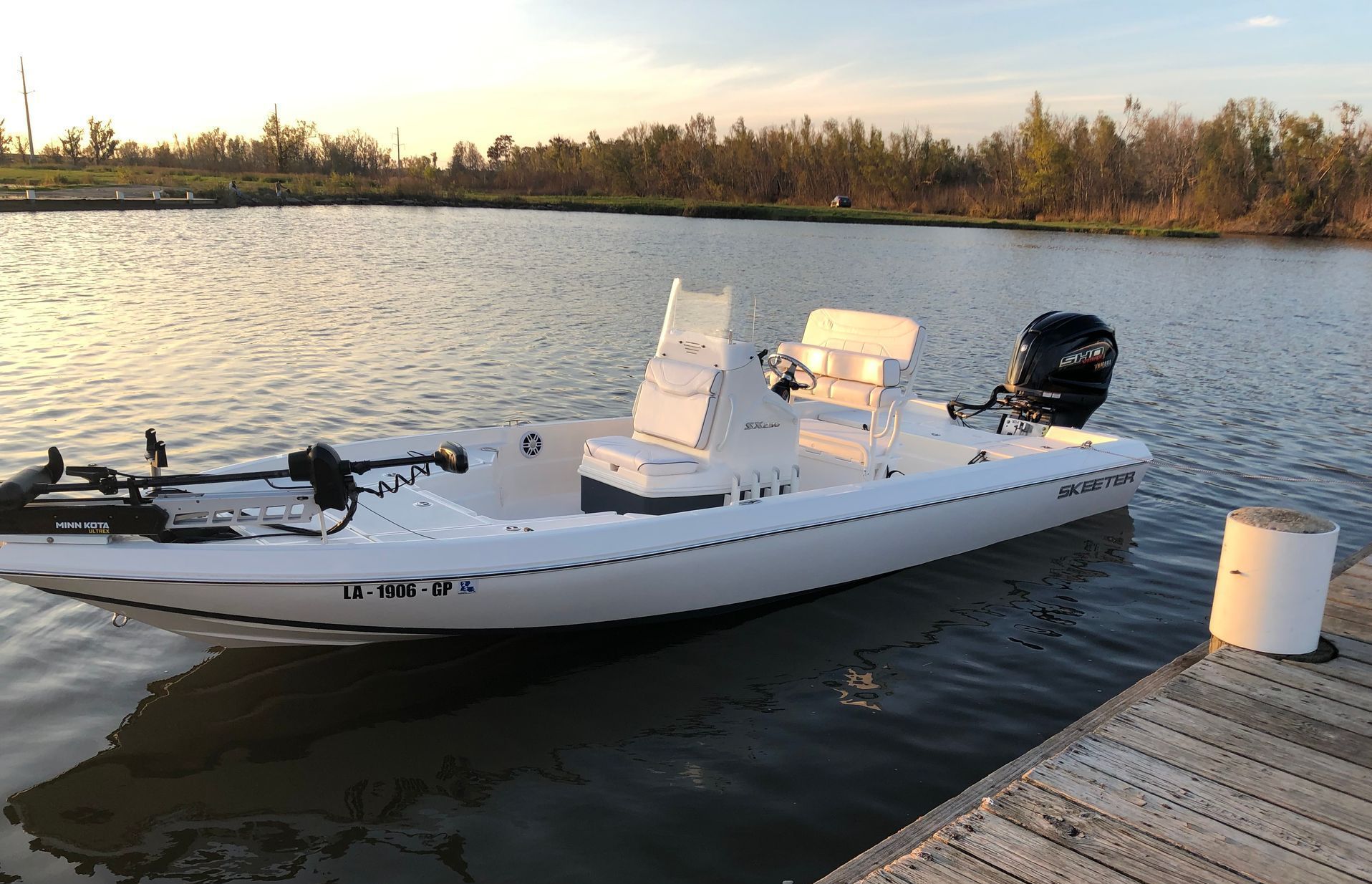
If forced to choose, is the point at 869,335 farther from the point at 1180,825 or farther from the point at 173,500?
the point at 173,500

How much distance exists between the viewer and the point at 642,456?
567cm

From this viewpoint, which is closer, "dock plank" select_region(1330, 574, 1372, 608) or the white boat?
the white boat

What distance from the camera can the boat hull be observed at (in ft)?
13.6

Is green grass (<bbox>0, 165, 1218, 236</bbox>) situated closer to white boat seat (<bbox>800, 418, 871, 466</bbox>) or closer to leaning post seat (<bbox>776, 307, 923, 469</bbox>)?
leaning post seat (<bbox>776, 307, 923, 469</bbox>)

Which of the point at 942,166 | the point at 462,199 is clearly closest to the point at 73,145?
the point at 462,199

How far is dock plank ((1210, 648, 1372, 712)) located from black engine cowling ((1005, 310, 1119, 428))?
3.76 metres

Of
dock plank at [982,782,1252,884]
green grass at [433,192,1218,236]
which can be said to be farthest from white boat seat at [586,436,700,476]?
green grass at [433,192,1218,236]

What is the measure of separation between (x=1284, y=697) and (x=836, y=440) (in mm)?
3275

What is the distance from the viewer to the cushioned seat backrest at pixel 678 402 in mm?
5723

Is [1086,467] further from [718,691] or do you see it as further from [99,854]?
[99,854]

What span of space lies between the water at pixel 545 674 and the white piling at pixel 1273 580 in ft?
3.30

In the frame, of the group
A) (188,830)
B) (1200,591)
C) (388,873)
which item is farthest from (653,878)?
(1200,591)

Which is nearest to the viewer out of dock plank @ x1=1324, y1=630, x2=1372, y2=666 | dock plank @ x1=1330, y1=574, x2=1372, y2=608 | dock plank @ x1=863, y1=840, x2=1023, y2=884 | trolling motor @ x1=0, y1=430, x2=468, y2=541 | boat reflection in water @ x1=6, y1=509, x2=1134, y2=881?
dock plank @ x1=863, y1=840, x2=1023, y2=884

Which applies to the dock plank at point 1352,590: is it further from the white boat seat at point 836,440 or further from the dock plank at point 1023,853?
the dock plank at point 1023,853
